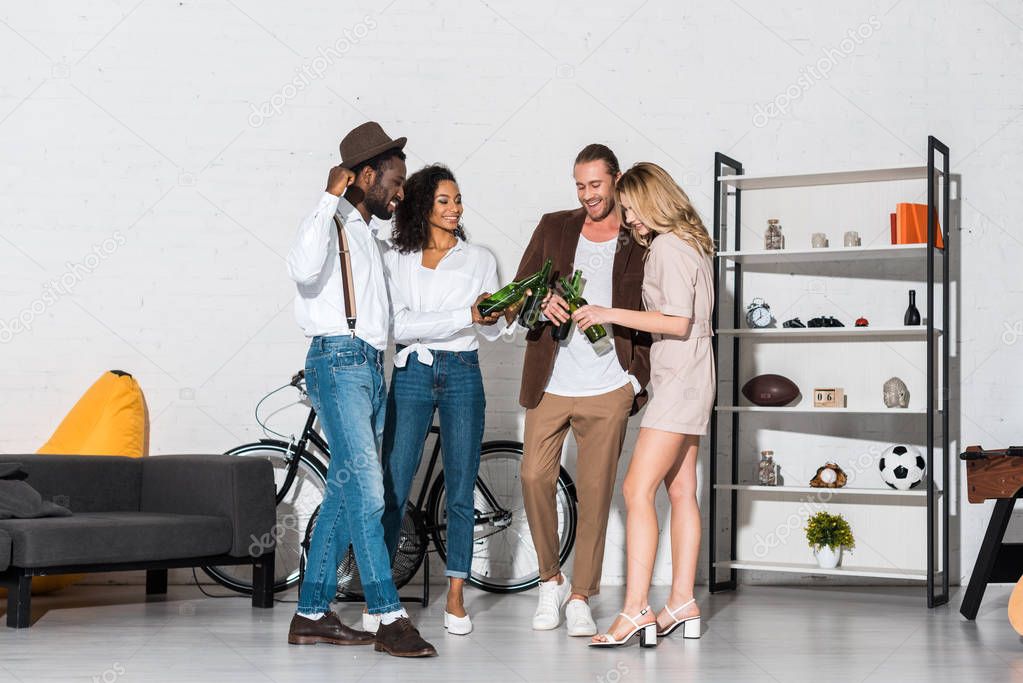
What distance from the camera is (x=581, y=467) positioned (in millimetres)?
3633

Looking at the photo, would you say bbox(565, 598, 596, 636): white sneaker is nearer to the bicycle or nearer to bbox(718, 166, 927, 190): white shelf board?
the bicycle

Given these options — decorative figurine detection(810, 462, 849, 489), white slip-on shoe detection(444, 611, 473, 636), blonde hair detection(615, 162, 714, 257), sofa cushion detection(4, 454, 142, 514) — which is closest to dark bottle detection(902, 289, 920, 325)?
decorative figurine detection(810, 462, 849, 489)

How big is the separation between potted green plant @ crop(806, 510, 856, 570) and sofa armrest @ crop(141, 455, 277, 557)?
2.31 meters

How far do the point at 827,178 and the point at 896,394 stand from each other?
3.22 ft

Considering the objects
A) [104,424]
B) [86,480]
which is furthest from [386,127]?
[86,480]

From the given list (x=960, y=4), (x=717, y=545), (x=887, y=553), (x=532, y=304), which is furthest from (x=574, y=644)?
(x=960, y=4)

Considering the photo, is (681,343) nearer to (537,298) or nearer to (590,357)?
(590,357)

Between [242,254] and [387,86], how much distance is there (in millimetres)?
1011

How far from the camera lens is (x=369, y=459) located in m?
3.06

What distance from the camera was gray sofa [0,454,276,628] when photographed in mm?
3602

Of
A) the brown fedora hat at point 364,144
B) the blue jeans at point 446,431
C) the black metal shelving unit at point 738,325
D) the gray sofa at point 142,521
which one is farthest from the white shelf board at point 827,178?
the gray sofa at point 142,521

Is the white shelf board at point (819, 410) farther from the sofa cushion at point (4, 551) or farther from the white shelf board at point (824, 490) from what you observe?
the sofa cushion at point (4, 551)

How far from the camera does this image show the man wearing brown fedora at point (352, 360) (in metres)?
3.05

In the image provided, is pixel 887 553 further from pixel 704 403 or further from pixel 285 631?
pixel 285 631
